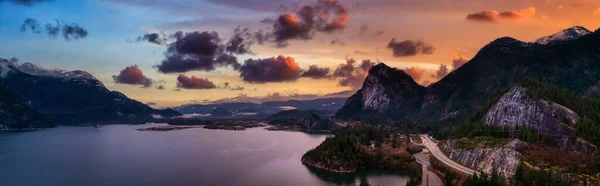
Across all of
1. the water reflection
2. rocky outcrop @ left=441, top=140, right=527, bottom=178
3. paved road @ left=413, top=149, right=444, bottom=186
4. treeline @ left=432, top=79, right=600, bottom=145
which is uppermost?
treeline @ left=432, top=79, right=600, bottom=145

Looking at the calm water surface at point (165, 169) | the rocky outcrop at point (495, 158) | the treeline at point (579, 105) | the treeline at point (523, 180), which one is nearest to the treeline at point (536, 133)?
the treeline at point (579, 105)

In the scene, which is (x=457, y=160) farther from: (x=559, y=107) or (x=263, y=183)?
(x=263, y=183)

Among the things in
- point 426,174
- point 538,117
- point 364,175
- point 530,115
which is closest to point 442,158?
point 426,174

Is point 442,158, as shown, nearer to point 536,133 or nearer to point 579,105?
point 536,133

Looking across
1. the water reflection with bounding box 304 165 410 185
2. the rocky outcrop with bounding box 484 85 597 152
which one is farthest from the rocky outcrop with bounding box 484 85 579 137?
the water reflection with bounding box 304 165 410 185

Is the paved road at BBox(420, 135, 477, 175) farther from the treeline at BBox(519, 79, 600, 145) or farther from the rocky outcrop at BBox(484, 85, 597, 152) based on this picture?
the treeline at BBox(519, 79, 600, 145)

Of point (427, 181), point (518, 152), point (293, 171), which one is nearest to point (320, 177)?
point (293, 171)
